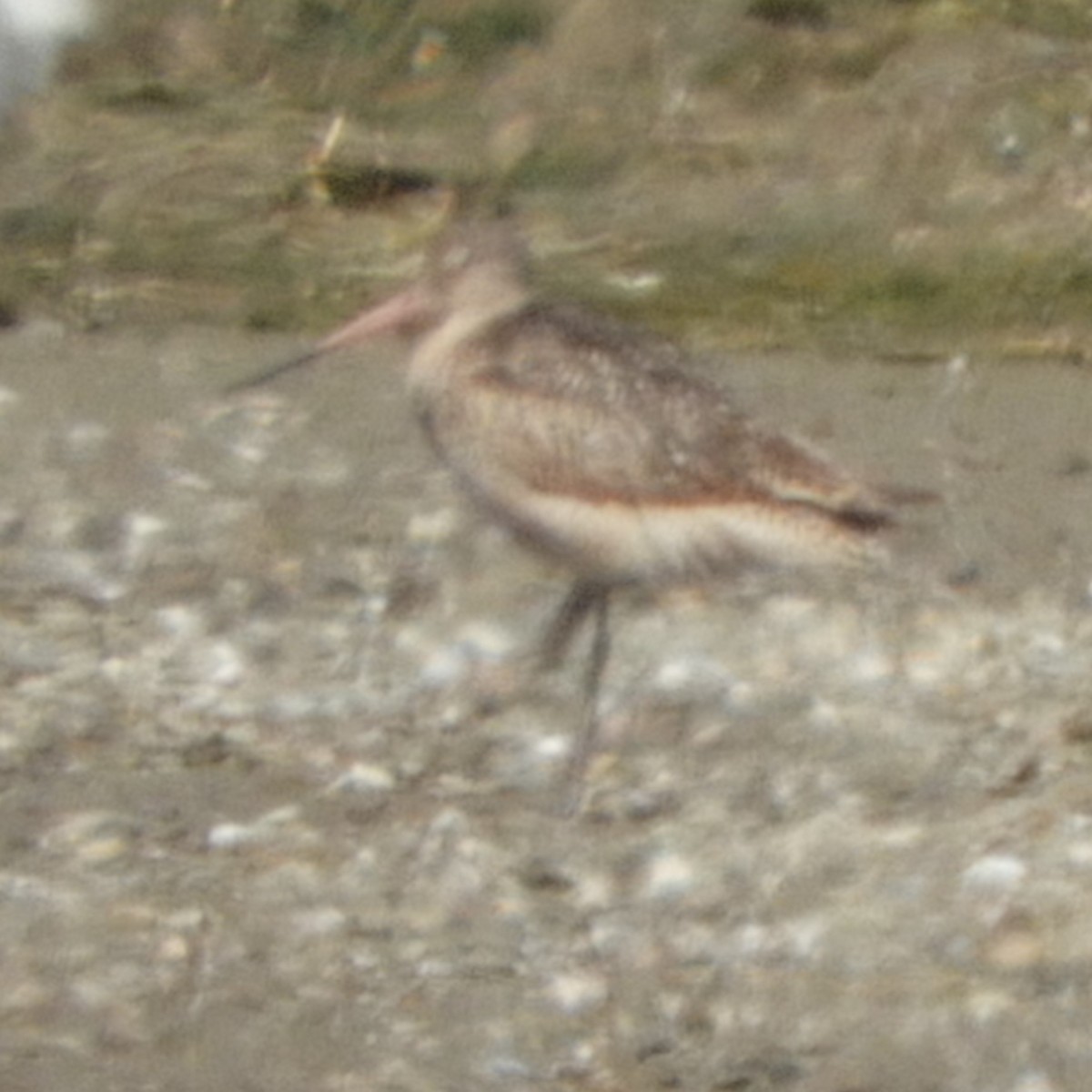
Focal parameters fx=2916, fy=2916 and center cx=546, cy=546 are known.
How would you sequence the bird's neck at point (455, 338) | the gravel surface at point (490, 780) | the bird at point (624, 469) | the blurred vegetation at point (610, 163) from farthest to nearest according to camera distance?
1. the blurred vegetation at point (610, 163)
2. the bird's neck at point (455, 338)
3. the bird at point (624, 469)
4. the gravel surface at point (490, 780)

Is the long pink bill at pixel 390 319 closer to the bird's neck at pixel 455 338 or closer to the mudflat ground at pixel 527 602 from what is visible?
the bird's neck at pixel 455 338

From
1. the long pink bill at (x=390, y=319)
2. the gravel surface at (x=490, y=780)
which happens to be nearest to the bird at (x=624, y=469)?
the long pink bill at (x=390, y=319)

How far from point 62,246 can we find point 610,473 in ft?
8.53

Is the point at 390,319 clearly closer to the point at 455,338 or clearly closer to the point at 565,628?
the point at 455,338

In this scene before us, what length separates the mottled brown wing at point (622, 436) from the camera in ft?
17.0

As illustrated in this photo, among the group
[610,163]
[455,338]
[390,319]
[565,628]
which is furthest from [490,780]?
[610,163]

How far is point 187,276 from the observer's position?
734cm

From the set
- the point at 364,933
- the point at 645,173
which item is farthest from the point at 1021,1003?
the point at 645,173

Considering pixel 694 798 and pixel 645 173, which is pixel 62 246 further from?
pixel 694 798

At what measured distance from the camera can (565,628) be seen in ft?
18.8

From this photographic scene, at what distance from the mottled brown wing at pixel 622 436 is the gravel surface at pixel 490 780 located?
49 cm

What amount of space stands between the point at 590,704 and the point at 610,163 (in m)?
2.31

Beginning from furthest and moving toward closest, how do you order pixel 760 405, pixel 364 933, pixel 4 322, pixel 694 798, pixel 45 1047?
1. pixel 4 322
2. pixel 760 405
3. pixel 694 798
4. pixel 364 933
5. pixel 45 1047

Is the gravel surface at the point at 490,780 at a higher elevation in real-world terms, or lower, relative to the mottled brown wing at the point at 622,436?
lower
